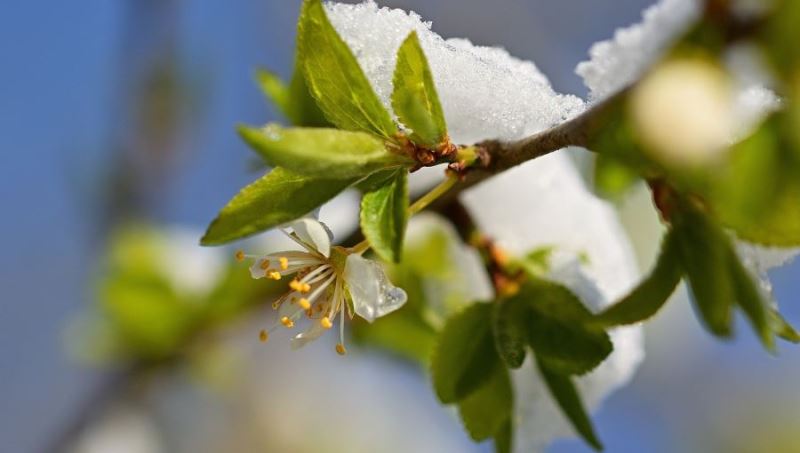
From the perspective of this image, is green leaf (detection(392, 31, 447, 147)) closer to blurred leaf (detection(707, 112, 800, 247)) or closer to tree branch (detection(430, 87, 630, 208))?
tree branch (detection(430, 87, 630, 208))

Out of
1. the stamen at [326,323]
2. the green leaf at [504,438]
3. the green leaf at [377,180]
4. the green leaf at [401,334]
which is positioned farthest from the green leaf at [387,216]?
the green leaf at [401,334]

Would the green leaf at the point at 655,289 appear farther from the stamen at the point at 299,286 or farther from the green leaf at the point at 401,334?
the green leaf at the point at 401,334

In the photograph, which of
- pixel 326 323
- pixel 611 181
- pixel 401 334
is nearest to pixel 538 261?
pixel 611 181

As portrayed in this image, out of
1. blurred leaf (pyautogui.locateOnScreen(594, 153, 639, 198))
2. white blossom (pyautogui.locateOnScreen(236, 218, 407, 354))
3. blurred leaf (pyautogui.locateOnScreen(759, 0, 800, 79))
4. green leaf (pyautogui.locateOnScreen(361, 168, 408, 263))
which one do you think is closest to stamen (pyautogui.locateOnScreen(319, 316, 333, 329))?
white blossom (pyautogui.locateOnScreen(236, 218, 407, 354))

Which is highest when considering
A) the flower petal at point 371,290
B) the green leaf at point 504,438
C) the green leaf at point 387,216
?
the green leaf at point 387,216

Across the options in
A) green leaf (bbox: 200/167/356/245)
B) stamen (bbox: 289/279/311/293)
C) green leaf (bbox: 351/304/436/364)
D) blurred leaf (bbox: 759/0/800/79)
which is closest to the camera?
blurred leaf (bbox: 759/0/800/79)

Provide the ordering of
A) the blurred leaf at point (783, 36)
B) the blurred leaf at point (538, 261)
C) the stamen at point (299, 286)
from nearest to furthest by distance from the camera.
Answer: the blurred leaf at point (783, 36) → the stamen at point (299, 286) → the blurred leaf at point (538, 261)
